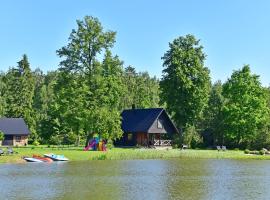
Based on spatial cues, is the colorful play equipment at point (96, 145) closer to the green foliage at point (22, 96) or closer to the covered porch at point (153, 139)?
the covered porch at point (153, 139)

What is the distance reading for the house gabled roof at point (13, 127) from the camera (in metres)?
75.5

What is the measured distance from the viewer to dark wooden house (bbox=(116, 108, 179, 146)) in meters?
73.1

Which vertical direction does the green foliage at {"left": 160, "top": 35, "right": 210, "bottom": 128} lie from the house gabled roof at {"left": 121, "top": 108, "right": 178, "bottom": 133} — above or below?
above

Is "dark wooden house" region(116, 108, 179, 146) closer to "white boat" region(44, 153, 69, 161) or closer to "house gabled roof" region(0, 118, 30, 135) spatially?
"house gabled roof" region(0, 118, 30, 135)

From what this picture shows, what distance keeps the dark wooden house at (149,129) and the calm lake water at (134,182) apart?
1213 inches

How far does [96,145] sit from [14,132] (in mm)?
20722

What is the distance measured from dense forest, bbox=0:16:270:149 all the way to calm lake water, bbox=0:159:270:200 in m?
21.1

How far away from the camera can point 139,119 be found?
76.2 m

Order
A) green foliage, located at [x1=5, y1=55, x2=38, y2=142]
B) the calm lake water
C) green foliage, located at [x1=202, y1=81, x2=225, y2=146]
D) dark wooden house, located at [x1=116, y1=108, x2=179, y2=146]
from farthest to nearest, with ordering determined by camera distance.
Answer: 1. green foliage, located at [x1=5, y1=55, x2=38, y2=142]
2. green foliage, located at [x1=202, y1=81, x2=225, y2=146]
3. dark wooden house, located at [x1=116, y1=108, x2=179, y2=146]
4. the calm lake water

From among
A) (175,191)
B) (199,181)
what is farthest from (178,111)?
(175,191)

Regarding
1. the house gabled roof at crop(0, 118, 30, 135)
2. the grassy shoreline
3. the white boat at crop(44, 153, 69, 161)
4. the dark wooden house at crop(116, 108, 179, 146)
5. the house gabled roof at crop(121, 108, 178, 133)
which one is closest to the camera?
the white boat at crop(44, 153, 69, 161)

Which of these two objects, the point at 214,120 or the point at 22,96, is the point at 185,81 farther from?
the point at 22,96

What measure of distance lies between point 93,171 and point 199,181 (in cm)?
898

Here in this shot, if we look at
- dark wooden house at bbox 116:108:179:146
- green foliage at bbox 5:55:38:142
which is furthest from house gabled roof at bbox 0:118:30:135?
dark wooden house at bbox 116:108:179:146
